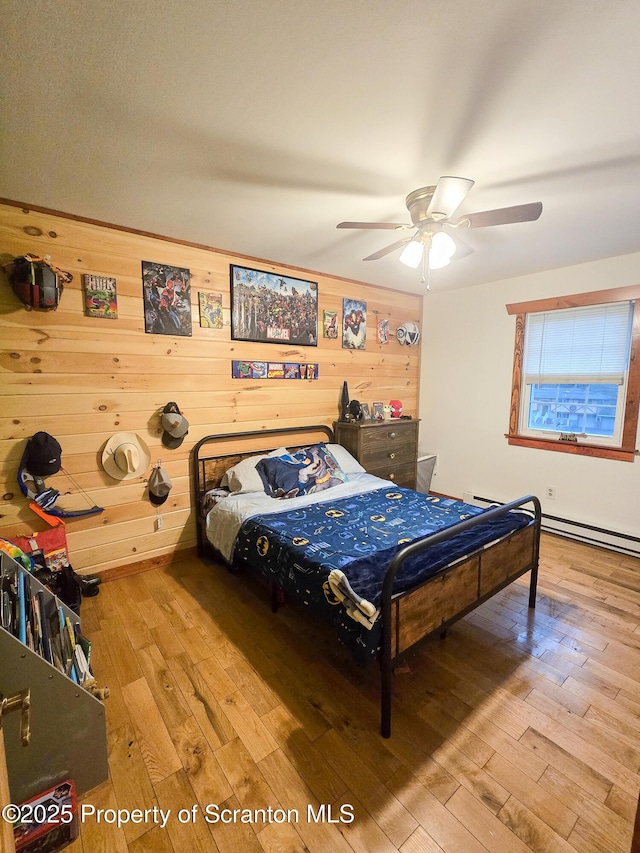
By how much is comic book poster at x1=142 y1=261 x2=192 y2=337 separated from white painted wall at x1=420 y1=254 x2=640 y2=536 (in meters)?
2.90

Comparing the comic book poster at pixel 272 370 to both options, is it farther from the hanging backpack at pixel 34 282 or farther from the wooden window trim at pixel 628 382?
the wooden window trim at pixel 628 382

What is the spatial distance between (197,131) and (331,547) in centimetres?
202

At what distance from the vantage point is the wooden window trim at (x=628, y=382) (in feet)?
9.73

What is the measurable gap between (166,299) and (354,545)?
7.18 ft

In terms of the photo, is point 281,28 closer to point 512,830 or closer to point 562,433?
point 512,830

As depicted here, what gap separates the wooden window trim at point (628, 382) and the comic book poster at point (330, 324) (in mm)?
1757

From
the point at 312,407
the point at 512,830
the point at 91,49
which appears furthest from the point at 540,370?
the point at 91,49

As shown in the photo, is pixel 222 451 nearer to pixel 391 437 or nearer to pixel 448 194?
pixel 391 437

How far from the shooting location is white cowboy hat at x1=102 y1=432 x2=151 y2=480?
2.51 meters

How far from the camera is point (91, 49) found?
3.80 ft

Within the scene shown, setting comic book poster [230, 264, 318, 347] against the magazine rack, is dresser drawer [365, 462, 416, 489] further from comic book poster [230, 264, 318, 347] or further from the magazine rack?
the magazine rack

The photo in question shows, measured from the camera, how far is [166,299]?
2686mm

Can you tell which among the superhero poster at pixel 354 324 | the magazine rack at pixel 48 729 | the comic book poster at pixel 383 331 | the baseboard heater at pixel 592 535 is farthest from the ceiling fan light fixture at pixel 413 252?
the baseboard heater at pixel 592 535

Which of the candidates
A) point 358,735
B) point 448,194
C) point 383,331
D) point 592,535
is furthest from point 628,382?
point 358,735
